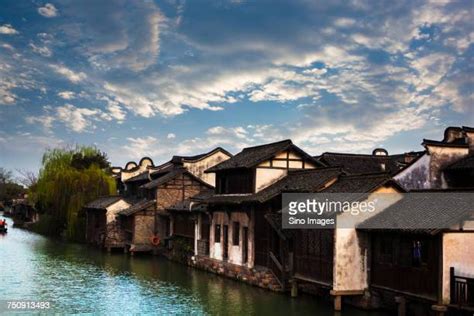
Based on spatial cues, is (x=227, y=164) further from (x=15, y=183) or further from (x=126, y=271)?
(x=15, y=183)

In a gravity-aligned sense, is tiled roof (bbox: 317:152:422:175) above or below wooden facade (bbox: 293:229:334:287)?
above

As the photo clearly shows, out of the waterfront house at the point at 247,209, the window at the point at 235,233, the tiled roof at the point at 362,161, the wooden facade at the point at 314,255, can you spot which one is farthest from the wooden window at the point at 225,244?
the tiled roof at the point at 362,161

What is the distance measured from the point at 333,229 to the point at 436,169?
11.2 m

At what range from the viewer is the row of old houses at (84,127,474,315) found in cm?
1809

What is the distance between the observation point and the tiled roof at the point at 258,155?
2931 cm

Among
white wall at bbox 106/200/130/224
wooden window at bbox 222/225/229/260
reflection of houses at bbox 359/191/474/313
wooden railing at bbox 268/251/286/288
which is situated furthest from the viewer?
white wall at bbox 106/200/130/224

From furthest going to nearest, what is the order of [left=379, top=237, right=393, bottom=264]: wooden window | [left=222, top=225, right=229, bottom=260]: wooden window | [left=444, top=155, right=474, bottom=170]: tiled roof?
[left=222, top=225, right=229, bottom=260]: wooden window, [left=444, top=155, right=474, bottom=170]: tiled roof, [left=379, top=237, right=393, bottom=264]: wooden window

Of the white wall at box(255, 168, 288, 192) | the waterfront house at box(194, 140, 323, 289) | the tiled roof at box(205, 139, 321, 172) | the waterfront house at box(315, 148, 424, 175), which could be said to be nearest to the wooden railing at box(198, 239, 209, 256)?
the waterfront house at box(194, 140, 323, 289)

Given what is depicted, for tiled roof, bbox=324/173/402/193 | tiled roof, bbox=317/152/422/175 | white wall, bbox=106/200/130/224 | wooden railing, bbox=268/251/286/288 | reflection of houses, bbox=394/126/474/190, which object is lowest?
wooden railing, bbox=268/251/286/288

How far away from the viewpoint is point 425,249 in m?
18.4

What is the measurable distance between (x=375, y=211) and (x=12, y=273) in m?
20.5

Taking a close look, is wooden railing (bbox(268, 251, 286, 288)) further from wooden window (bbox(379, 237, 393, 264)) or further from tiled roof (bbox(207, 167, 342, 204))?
wooden window (bbox(379, 237, 393, 264))

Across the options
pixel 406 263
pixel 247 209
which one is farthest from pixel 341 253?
pixel 247 209

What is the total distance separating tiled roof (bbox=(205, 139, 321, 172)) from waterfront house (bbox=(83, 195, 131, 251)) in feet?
56.0
